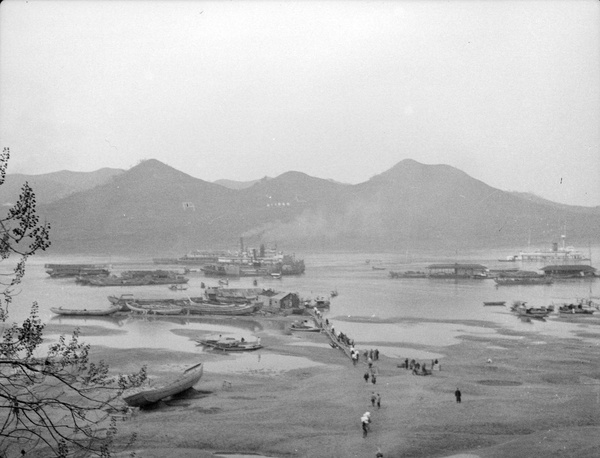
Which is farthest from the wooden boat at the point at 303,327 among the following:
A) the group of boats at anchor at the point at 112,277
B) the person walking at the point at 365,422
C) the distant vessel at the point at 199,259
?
the distant vessel at the point at 199,259

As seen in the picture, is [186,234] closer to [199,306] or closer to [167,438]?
[199,306]

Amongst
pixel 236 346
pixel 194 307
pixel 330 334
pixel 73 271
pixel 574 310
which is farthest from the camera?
pixel 73 271

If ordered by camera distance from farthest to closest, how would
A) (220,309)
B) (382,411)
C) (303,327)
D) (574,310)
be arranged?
(220,309) < (574,310) < (303,327) < (382,411)

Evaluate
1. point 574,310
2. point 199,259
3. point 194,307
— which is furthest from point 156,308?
point 199,259

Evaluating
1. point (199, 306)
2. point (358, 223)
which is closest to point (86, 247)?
point (358, 223)

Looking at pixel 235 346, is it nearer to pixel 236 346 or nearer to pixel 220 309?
pixel 236 346

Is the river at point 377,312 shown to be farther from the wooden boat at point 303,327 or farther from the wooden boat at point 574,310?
the wooden boat at point 303,327
